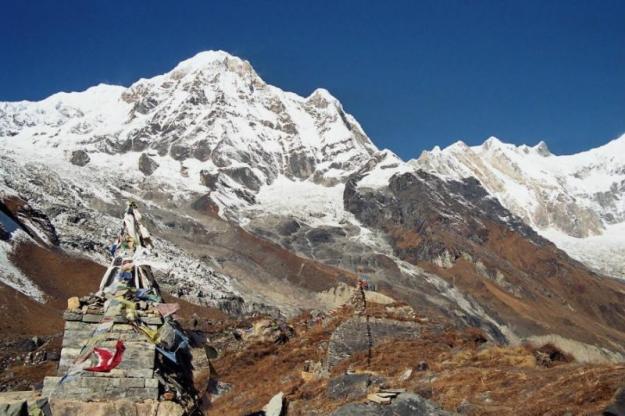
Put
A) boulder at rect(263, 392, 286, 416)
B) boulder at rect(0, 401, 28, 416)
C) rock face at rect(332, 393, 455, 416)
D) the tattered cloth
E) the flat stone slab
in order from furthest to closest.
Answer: rock face at rect(332, 393, 455, 416), boulder at rect(263, 392, 286, 416), the tattered cloth, the flat stone slab, boulder at rect(0, 401, 28, 416)

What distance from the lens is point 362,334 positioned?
31625 millimetres

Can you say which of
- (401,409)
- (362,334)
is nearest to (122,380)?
(401,409)

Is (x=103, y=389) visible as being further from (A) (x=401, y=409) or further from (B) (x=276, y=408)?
(A) (x=401, y=409)

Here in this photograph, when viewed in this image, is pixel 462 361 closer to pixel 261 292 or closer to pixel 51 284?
pixel 51 284

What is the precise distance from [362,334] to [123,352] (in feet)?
72.5

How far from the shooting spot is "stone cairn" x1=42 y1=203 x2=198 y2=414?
10.2 m

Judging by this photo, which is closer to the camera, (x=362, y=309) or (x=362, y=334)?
(x=362, y=334)

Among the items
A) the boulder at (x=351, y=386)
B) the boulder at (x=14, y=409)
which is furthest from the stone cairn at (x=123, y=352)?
the boulder at (x=351, y=386)

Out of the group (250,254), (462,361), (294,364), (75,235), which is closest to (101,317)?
(462,361)

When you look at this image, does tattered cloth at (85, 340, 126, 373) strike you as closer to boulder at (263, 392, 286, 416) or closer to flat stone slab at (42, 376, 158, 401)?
flat stone slab at (42, 376, 158, 401)

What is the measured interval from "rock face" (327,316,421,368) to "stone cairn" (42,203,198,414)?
18.8m

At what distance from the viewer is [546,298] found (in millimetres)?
188375

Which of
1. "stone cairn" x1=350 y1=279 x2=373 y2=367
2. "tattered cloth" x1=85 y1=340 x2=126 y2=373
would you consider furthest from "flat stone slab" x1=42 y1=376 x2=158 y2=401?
"stone cairn" x1=350 y1=279 x2=373 y2=367

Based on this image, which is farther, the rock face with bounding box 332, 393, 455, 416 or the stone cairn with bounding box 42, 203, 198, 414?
the rock face with bounding box 332, 393, 455, 416
